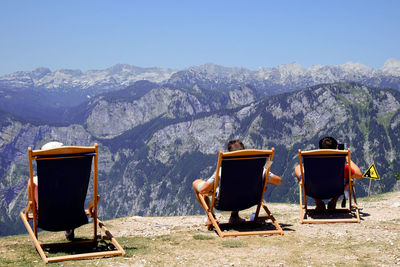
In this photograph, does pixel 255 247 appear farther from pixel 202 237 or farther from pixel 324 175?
pixel 324 175

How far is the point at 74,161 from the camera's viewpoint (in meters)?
9.01

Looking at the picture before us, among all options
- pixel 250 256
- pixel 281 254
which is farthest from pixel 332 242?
pixel 250 256

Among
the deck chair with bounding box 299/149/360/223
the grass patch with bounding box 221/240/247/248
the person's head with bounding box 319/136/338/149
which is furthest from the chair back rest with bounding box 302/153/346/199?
the grass patch with bounding box 221/240/247/248

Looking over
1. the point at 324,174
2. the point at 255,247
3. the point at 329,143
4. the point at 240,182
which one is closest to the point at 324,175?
the point at 324,174

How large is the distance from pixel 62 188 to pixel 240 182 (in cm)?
451

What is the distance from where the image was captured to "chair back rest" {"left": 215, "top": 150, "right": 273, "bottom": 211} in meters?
10.7

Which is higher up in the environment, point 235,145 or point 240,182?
point 235,145

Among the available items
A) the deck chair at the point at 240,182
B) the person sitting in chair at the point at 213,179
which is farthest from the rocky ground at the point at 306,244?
the person sitting in chair at the point at 213,179

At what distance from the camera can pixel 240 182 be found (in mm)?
11109

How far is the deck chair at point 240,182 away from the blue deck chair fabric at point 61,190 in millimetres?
3365

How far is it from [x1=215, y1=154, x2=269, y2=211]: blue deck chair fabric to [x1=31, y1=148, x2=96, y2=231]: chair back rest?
3491mm

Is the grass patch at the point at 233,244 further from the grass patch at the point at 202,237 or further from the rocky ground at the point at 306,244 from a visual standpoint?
the grass patch at the point at 202,237

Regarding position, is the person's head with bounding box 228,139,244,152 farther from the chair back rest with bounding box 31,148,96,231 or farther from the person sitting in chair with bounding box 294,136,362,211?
the chair back rest with bounding box 31,148,96,231

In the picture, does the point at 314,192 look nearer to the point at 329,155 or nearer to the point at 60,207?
the point at 329,155
